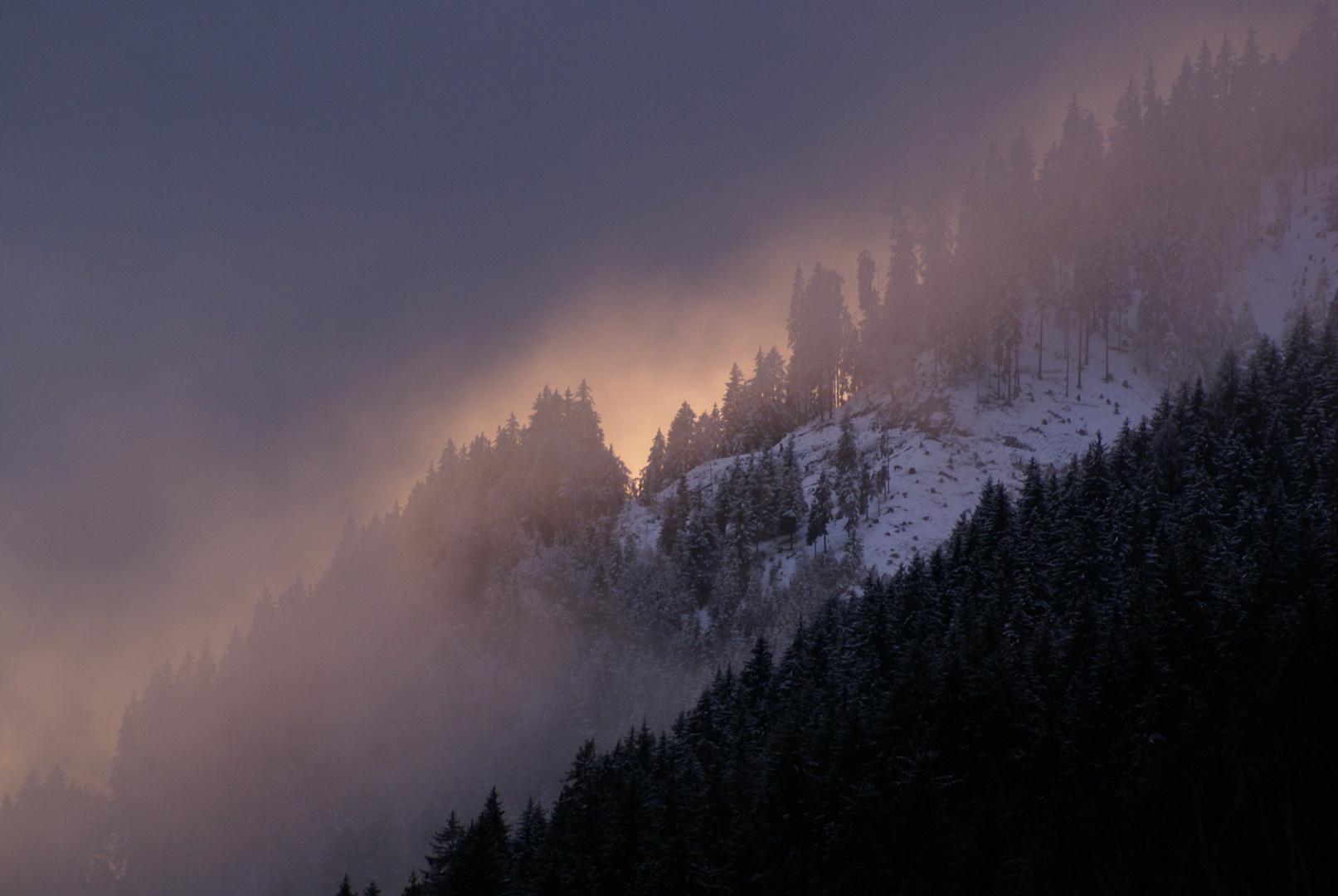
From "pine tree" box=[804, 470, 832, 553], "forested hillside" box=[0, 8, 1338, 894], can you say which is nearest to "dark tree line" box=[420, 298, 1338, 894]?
"forested hillside" box=[0, 8, 1338, 894]

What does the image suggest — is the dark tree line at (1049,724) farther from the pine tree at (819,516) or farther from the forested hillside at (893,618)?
the pine tree at (819,516)

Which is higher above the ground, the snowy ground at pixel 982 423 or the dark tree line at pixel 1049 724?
the snowy ground at pixel 982 423

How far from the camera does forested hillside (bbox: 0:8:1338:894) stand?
154ft

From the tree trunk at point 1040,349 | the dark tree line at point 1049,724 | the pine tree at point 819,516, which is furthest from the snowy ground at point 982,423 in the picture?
the dark tree line at point 1049,724

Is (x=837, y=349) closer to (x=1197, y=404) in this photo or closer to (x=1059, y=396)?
(x=1059, y=396)

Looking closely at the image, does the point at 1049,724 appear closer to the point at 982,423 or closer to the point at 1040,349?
the point at 982,423

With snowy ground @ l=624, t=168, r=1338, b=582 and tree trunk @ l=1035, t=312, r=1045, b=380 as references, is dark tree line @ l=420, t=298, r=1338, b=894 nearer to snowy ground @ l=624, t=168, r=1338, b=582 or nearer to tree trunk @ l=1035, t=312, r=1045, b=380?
snowy ground @ l=624, t=168, r=1338, b=582

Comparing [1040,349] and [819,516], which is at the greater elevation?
[1040,349]

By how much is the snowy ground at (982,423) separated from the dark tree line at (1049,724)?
1149 inches

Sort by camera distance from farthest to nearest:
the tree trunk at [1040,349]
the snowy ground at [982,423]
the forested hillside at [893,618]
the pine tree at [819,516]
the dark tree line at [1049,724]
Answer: the tree trunk at [1040,349] → the pine tree at [819,516] → the snowy ground at [982,423] → the forested hillside at [893,618] → the dark tree line at [1049,724]

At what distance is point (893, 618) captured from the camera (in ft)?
226

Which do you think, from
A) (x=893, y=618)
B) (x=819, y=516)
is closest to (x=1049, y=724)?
(x=893, y=618)

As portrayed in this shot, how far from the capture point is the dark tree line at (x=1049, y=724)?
40.0 m

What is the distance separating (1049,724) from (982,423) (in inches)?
2973
